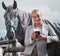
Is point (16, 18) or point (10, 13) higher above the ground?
point (10, 13)

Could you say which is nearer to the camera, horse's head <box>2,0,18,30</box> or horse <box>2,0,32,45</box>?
horse <box>2,0,32,45</box>

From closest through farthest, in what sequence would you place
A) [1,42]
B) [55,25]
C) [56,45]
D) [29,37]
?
[56,45] < [29,37] < [55,25] < [1,42]

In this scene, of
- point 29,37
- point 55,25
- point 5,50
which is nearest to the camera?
point 29,37

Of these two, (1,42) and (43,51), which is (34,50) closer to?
(43,51)

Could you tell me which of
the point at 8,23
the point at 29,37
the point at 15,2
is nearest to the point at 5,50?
the point at 8,23

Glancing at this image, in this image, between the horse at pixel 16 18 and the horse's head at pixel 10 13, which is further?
the horse's head at pixel 10 13

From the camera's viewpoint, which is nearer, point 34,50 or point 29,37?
point 34,50

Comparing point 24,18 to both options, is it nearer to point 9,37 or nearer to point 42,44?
point 9,37

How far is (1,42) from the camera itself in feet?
16.3

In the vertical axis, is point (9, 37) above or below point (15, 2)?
below

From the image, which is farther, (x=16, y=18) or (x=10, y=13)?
(x=10, y=13)

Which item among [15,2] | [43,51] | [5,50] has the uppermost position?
[15,2]

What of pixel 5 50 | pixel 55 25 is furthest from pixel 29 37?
pixel 5 50

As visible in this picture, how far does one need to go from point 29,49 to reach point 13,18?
365 centimetres
